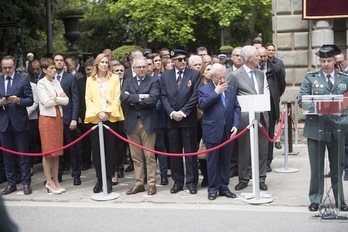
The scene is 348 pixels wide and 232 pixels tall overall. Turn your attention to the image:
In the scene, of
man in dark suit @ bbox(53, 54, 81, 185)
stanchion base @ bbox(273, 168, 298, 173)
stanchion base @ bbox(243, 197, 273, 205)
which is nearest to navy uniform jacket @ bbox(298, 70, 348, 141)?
stanchion base @ bbox(243, 197, 273, 205)

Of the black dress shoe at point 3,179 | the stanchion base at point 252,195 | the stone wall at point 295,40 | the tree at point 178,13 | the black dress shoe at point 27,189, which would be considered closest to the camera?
the stanchion base at point 252,195

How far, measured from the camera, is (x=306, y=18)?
46.4 feet

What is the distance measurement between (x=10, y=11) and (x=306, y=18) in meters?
11.4

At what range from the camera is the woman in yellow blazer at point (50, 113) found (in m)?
9.27

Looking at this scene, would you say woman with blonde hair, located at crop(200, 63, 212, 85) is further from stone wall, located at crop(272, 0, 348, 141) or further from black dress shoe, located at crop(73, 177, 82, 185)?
stone wall, located at crop(272, 0, 348, 141)

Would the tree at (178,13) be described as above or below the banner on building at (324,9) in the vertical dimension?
above

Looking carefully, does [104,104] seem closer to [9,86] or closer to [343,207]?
[9,86]

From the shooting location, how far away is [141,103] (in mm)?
8891

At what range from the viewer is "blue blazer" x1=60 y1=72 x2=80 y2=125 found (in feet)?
32.7

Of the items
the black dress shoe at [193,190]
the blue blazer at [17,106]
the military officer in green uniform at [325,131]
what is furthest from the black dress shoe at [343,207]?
the blue blazer at [17,106]

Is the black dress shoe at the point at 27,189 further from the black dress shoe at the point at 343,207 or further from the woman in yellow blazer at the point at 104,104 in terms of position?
the black dress shoe at the point at 343,207

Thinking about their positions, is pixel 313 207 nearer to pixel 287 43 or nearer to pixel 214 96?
pixel 214 96

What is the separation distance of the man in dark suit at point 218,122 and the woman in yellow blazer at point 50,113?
2188 mm

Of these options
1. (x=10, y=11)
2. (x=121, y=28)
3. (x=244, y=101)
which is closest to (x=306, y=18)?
(x=244, y=101)
